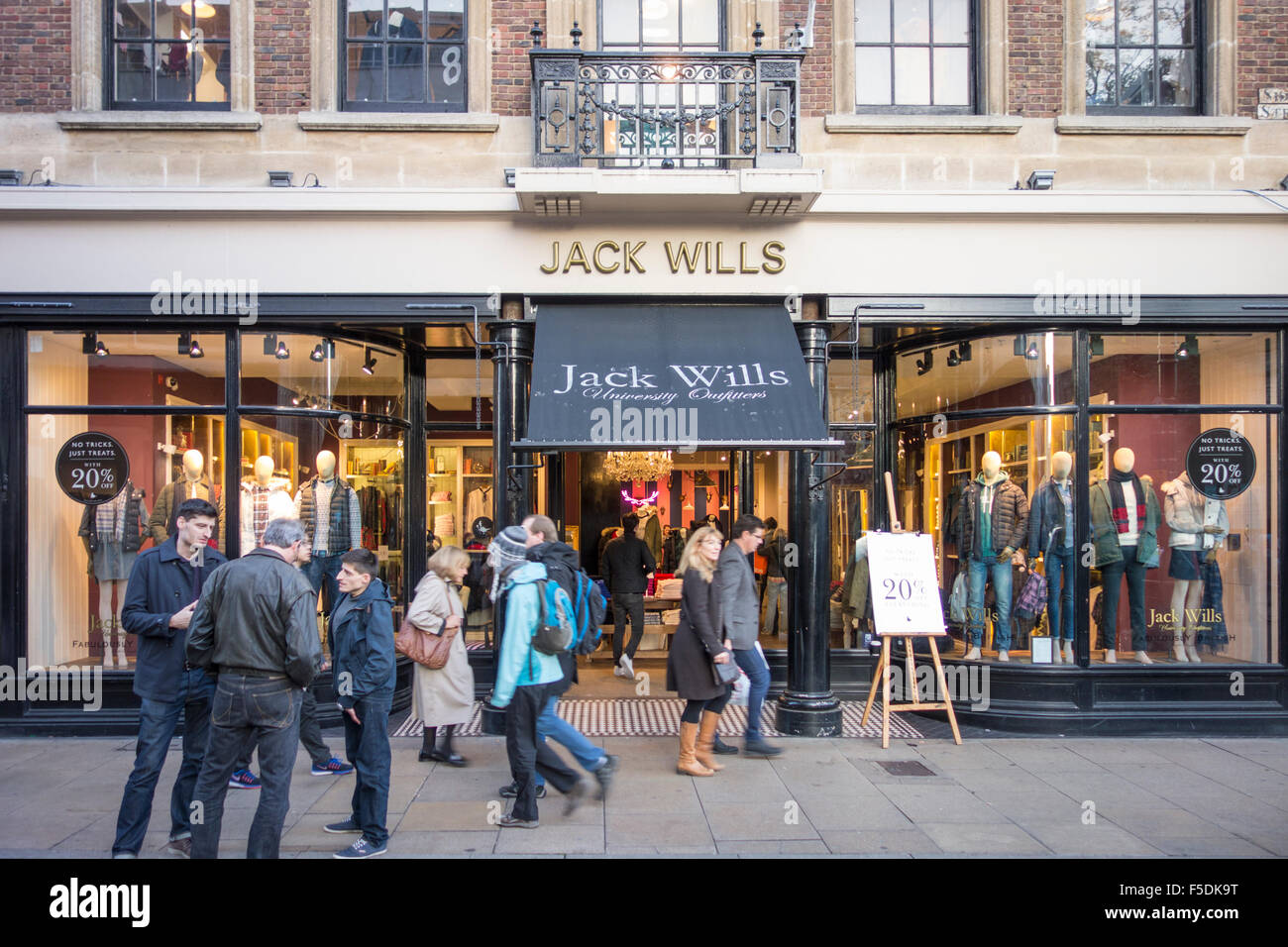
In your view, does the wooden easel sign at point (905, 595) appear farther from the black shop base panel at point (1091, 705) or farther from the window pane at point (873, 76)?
the window pane at point (873, 76)

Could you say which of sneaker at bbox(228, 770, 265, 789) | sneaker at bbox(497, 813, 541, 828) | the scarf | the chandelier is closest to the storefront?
the scarf

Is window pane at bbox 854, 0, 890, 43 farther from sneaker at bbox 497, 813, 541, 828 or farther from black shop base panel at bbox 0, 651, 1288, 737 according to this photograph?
sneaker at bbox 497, 813, 541, 828

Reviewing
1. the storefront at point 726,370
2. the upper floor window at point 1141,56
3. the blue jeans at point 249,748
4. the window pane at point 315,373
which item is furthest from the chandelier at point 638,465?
the blue jeans at point 249,748

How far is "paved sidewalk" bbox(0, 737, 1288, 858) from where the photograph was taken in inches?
223

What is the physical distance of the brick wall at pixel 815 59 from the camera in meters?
8.70

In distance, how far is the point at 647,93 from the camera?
881 cm

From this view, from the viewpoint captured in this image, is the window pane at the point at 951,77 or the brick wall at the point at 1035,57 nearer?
the brick wall at the point at 1035,57

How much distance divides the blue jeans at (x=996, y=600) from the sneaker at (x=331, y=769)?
6.04 meters

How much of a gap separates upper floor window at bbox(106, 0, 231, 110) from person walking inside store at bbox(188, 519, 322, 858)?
20.0 feet

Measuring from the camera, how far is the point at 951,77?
9000 millimetres

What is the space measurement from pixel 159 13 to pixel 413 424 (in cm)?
467

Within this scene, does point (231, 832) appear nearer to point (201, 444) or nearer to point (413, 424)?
point (201, 444)

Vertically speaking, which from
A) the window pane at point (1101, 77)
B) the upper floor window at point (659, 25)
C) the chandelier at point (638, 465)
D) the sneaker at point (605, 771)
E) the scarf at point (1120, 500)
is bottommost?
the sneaker at point (605, 771)
